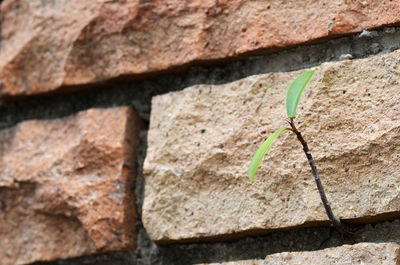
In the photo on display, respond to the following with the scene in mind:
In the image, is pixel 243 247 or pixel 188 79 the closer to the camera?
pixel 243 247

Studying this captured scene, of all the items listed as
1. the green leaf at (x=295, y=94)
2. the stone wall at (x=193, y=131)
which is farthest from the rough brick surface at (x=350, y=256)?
the green leaf at (x=295, y=94)

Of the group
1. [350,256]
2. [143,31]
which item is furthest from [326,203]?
[143,31]

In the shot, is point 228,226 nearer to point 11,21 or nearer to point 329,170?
point 329,170

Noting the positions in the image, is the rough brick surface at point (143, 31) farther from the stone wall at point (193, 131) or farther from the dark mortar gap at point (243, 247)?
the dark mortar gap at point (243, 247)

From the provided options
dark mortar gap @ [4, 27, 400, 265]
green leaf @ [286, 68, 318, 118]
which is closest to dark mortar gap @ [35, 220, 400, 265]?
dark mortar gap @ [4, 27, 400, 265]

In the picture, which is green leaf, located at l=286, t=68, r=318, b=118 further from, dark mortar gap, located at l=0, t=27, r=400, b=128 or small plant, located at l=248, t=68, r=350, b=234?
dark mortar gap, located at l=0, t=27, r=400, b=128

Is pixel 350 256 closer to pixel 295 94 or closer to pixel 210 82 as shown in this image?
pixel 295 94

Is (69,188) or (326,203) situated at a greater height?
(326,203)
